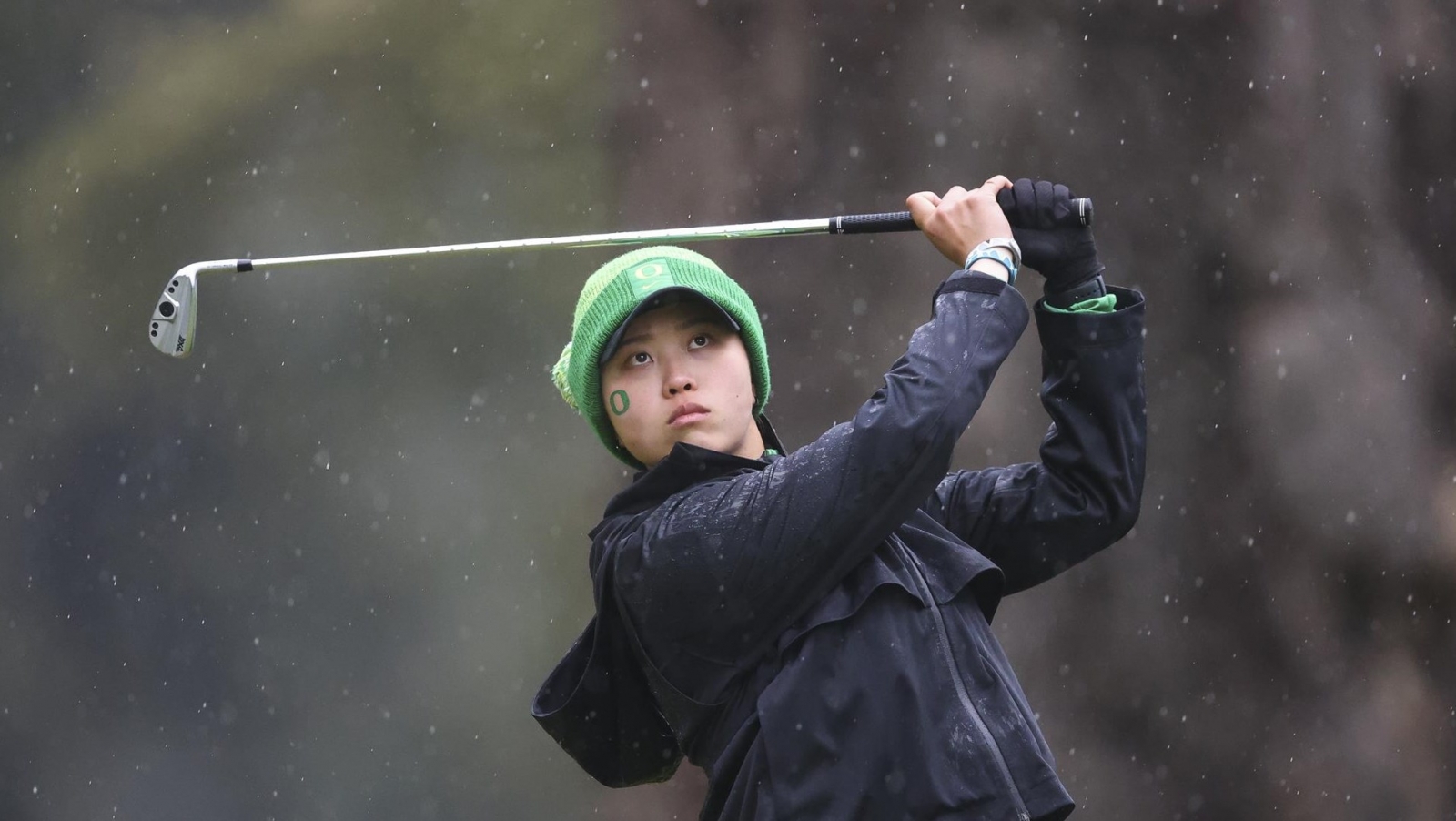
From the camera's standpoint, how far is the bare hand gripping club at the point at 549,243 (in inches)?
82.9

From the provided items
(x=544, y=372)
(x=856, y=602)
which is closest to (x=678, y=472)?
(x=856, y=602)

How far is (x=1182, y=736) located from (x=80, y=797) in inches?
101

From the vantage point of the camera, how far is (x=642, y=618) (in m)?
1.92

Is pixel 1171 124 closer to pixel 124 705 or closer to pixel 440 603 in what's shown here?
pixel 440 603

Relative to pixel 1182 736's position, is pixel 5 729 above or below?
above

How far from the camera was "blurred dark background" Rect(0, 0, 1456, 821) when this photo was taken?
3914 millimetres

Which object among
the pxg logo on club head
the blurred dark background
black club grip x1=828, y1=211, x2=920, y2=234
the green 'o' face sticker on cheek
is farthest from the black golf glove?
the blurred dark background

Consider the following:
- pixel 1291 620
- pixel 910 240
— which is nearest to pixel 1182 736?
pixel 1291 620

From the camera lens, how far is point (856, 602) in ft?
5.97

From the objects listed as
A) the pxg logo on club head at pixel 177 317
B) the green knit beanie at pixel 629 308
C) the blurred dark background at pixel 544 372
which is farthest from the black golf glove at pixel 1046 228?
the blurred dark background at pixel 544 372

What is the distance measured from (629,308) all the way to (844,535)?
0.42 metres

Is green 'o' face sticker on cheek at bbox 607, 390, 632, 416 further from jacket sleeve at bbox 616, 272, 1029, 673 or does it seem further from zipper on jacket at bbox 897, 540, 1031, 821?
zipper on jacket at bbox 897, 540, 1031, 821

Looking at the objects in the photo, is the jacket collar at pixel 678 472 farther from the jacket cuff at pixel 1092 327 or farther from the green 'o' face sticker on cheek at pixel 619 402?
the jacket cuff at pixel 1092 327

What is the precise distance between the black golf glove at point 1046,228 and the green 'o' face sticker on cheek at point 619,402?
1.66ft
